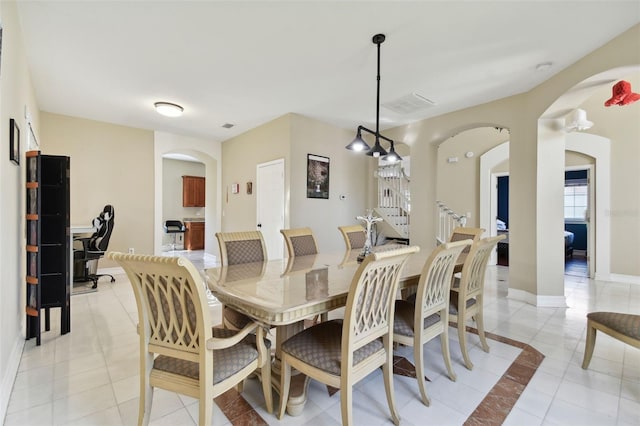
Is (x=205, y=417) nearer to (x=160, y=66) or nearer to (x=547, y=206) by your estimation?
(x=160, y=66)

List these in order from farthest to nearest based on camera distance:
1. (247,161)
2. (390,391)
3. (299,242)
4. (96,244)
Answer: (247,161) < (96,244) < (299,242) < (390,391)

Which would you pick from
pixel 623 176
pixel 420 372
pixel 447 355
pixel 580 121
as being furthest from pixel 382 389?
pixel 623 176

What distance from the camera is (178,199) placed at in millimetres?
8617

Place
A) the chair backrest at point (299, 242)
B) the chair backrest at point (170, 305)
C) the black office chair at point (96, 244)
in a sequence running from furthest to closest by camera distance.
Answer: the black office chair at point (96, 244)
the chair backrest at point (299, 242)
the chair backrest at point (170, 305)

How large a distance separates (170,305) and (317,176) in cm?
373

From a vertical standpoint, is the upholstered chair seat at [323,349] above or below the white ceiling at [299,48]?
below

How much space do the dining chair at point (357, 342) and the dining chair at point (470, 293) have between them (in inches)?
31.0

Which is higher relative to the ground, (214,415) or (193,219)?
(193,219)

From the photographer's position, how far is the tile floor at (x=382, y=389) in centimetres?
162

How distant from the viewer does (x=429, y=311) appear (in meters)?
1.85

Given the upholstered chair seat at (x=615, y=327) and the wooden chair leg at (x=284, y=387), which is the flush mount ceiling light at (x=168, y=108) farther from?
the upholstered chair seat at (x=615, y=327)

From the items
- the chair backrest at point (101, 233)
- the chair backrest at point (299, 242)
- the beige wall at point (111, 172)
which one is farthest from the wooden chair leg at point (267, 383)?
the beige wall at point (111, 172)

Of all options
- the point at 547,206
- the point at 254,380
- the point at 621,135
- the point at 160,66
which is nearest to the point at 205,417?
the point at 254,380

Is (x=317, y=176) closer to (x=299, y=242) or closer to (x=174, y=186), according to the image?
(x=299, y=242)
